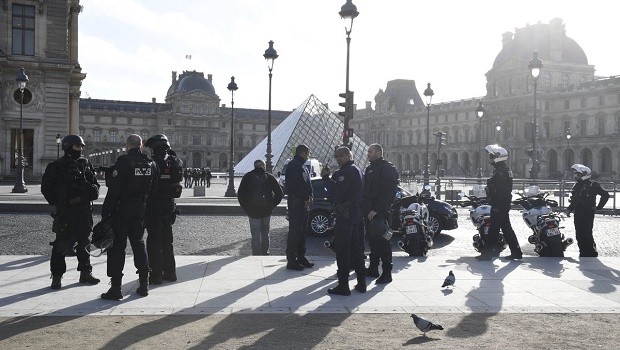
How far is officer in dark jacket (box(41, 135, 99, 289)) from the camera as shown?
6297 mm

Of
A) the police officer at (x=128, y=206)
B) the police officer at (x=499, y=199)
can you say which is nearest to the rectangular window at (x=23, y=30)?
the police officer at (x=499, y=199)

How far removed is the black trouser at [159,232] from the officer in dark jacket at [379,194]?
2.06 m

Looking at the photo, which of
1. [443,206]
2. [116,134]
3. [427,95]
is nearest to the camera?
[443,206]

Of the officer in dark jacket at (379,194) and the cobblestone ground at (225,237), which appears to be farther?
the cobblestone ground at (225,237)

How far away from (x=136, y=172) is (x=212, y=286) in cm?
151

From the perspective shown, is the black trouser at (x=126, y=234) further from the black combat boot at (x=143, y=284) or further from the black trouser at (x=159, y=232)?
the black trouser at (x=159, y=232)

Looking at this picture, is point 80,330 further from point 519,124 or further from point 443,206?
point 519,124

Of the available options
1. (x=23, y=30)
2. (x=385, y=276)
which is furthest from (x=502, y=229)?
(x=23, y=30)

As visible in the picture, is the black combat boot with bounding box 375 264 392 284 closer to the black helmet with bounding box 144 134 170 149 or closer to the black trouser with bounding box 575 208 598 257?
the black helmet with bounding box 144 134 170 149

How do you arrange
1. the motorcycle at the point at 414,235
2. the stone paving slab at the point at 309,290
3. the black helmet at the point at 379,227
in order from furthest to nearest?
the motorcycle at the point at 414,235 < the black helmet at the point at 379,227 < the stone paving slab at the point at 309,290

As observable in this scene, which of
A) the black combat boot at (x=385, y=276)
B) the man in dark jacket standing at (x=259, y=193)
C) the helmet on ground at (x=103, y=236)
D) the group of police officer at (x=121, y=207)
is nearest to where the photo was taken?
the helmet on ground at (x=103, y=236)

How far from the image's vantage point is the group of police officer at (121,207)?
19.2ft

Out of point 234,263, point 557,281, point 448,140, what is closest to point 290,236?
point 234,263

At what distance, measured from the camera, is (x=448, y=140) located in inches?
3297
